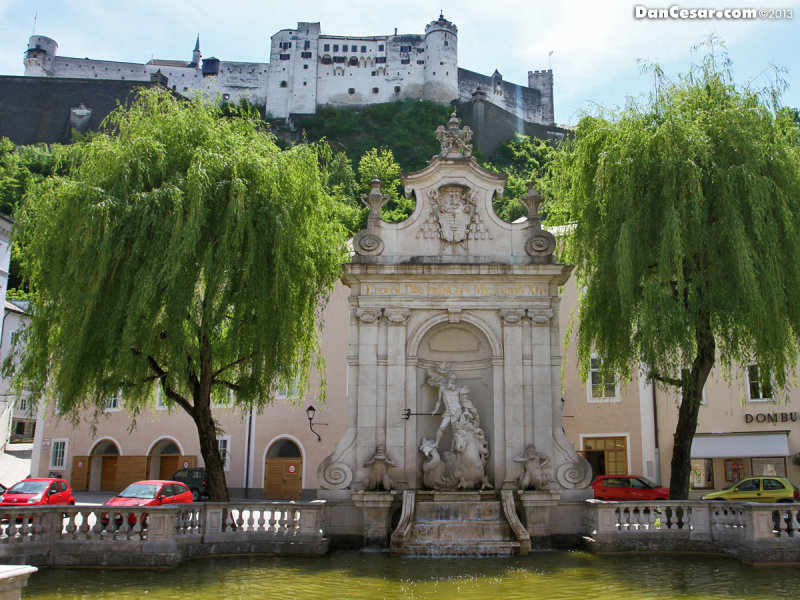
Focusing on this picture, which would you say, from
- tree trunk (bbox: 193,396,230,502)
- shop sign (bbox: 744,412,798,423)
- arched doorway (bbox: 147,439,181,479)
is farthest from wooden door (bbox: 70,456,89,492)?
shop sign (bbox: 744,412,798,423)

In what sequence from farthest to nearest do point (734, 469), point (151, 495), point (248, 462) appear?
point (248, 462) < point (734, 469) < point (151, 495)

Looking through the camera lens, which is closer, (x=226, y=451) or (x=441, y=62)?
(x=226, y=451)

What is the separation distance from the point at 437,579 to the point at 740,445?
18.8 metres

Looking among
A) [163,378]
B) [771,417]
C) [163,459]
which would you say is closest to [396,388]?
[163,378]

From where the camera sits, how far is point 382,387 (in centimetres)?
1617

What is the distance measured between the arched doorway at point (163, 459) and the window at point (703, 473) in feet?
66.7

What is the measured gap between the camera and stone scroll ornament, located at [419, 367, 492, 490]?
51.6ft

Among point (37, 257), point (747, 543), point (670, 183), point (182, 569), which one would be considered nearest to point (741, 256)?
point (670, 183)

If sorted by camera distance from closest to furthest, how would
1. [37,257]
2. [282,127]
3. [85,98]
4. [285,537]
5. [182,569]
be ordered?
1. [182,569]
2. [285,537]
3. [37,257]
4. [85,98]
5. [282,127]

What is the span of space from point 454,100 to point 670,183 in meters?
85.5

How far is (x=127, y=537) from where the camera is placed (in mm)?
12695

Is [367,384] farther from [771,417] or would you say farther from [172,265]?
[771,417]

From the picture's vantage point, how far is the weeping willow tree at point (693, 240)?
14680mm

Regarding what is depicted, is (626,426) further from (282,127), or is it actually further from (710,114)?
(282,127)
